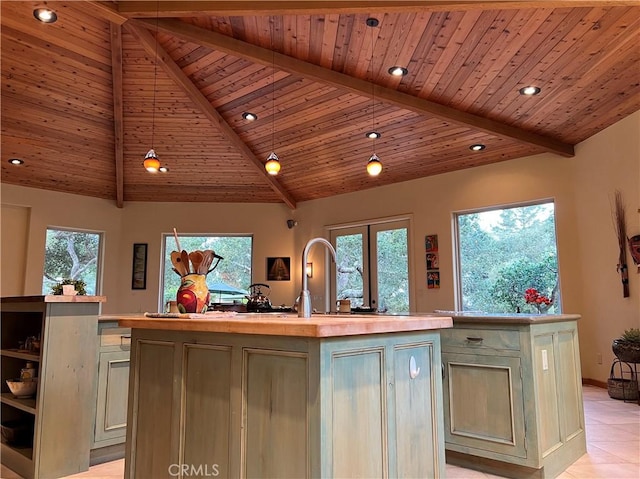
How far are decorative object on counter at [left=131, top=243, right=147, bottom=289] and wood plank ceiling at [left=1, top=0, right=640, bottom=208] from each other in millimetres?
1078

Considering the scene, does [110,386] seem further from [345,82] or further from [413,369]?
[345,82]

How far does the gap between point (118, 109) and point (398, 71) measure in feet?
12.0

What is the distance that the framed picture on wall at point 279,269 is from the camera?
772 centimetres

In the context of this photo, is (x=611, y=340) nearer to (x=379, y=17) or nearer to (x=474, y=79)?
(x=474, y=79)

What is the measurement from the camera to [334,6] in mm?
3070

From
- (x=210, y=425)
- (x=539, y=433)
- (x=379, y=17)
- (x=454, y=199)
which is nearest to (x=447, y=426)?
(x=539, y=433)

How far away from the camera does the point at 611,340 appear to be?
4785 millimetres

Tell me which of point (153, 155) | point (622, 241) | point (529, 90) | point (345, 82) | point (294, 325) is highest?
point (345, 82)

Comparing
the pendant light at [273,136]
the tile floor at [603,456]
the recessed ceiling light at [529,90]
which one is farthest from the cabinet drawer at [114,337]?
the recessed ceiling light at [529,90]

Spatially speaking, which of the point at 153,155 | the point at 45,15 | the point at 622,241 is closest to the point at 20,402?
the point at 153,155

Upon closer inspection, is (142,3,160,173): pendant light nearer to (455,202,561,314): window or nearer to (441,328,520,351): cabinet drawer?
(441,328,520,351): cabinet drawer

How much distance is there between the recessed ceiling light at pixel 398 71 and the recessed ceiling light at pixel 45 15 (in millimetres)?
3147

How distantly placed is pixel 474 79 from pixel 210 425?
3928 mm

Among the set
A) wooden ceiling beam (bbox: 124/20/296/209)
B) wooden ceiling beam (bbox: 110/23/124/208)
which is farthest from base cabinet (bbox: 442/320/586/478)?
wooden ceiling beam (bbox: 110/23/124/208)
